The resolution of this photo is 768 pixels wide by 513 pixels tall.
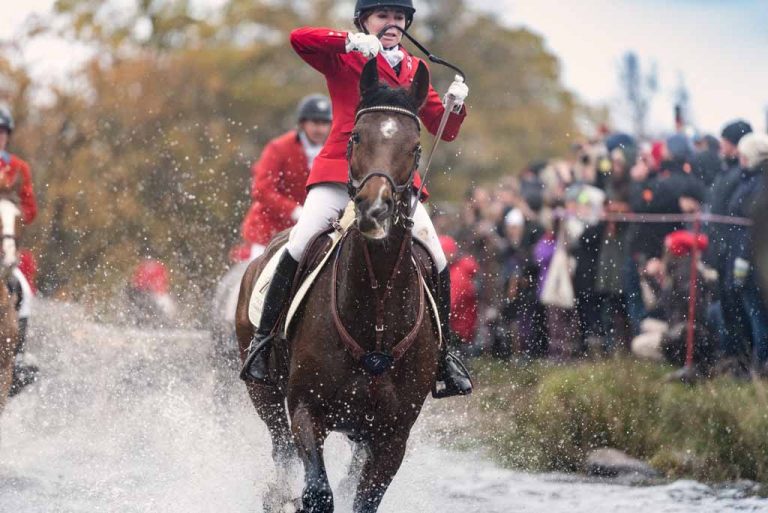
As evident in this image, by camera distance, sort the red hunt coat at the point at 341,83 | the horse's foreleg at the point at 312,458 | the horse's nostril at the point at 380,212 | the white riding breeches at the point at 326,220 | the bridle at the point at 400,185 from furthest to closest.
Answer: the white riding breeches at the point at 326,220
the red hunt coat at the point at 341,83
the horse's foreleg at the point at 312,458
the bridle at the point at 400,185
the horse's nostril at the point at 380,212

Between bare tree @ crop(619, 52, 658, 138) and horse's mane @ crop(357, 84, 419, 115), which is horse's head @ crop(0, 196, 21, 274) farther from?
bare tree @ crop(619, 52, 658, 138)

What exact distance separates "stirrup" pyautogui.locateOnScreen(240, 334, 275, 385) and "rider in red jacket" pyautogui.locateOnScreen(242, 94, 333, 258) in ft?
13.6

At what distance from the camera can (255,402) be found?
979cm

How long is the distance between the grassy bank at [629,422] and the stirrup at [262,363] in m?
3.31

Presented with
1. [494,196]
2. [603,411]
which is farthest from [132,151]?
[603,411]

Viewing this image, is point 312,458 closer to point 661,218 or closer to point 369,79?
point 369,79

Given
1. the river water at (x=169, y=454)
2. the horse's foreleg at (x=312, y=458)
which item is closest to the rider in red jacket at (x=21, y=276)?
the river water at (x=169, y=454)

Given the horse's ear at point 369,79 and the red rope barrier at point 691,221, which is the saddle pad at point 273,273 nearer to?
the horse's ear at point 369,79

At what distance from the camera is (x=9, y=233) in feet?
37.6

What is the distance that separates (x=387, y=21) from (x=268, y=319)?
6.05 ft

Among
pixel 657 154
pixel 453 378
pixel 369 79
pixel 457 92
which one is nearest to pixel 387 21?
pixel 457 92

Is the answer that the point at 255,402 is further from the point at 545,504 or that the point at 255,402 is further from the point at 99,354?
the point at 99,354

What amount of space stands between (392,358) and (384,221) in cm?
107

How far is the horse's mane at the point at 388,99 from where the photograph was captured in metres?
7.25
